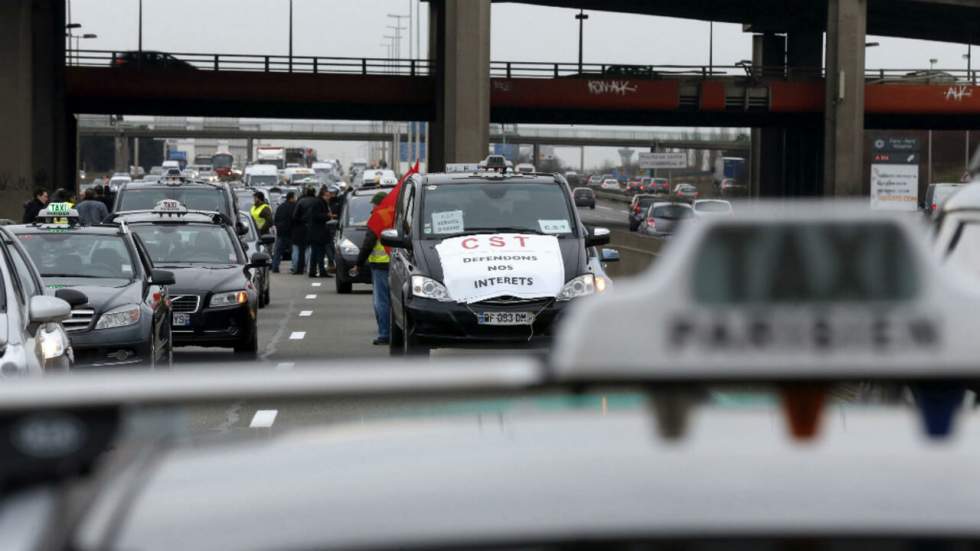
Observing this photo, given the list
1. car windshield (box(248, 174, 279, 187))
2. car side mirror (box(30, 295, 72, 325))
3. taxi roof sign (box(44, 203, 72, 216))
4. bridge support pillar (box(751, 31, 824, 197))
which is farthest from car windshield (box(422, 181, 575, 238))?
car windshield (box(248, 174, 279, 187))

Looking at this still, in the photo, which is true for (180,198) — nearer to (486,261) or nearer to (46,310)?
(486,261)

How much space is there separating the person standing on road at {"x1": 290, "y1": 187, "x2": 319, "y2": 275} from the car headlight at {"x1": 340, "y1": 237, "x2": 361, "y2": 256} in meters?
5.05

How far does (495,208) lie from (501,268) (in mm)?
1217

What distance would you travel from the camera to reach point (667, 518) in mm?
1757

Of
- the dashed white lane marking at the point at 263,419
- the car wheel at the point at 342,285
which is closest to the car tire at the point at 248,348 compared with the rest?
the dashed white lane marking at the point at 263,419

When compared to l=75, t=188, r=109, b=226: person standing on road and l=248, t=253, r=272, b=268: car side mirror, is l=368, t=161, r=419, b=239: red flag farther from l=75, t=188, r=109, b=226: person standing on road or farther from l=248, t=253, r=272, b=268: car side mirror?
l=75, t=188, r=109, b=226: person standing on road

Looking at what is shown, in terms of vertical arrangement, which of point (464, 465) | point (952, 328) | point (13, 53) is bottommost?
point (464, 465)

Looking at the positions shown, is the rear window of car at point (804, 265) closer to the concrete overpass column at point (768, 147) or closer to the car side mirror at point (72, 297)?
the car side mirror at point (72, 297)

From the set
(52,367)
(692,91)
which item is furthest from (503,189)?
(692,91)

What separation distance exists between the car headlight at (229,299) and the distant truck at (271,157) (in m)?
122

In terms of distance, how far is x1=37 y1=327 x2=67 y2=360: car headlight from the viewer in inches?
410

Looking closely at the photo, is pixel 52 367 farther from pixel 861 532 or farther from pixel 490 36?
pixel 490 36

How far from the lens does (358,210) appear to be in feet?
107

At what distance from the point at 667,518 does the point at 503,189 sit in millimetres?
15762
